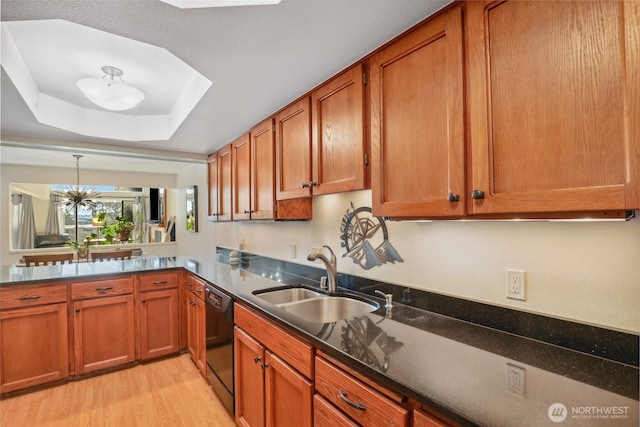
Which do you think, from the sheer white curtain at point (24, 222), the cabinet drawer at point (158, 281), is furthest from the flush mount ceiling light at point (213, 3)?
the sheer white curtain at point (24, 222)

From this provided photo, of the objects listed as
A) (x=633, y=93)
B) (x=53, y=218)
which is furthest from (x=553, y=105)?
(x=53, y=218)

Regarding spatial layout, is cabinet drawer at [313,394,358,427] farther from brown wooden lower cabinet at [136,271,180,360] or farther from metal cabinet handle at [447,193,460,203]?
brown wooden lower cabinet at [136,271,180,360]

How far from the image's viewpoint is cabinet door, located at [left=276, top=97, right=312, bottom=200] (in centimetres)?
187

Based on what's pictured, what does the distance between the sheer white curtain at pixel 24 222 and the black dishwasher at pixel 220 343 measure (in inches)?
210

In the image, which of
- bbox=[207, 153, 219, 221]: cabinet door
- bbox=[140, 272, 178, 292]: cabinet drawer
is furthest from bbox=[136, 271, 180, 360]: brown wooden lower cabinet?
bbox=[207, 153, 219, 221]: cabinet door

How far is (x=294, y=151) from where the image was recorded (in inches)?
79.0

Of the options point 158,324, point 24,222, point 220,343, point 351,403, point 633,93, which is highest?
point 633,93

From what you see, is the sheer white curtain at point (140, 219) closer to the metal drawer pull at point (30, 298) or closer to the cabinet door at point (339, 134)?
the metal drawer pull at point (30, 298)

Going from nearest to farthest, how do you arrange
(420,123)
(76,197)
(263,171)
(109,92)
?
(420,123), (109,92), (263,171), (76,197)

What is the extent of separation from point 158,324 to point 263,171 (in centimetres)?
185

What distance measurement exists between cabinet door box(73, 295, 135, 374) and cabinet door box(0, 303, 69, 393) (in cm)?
10

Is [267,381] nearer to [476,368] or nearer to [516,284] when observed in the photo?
[476,368]

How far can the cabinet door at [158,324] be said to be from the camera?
9.32 ft

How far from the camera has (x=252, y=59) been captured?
1.57 metres
